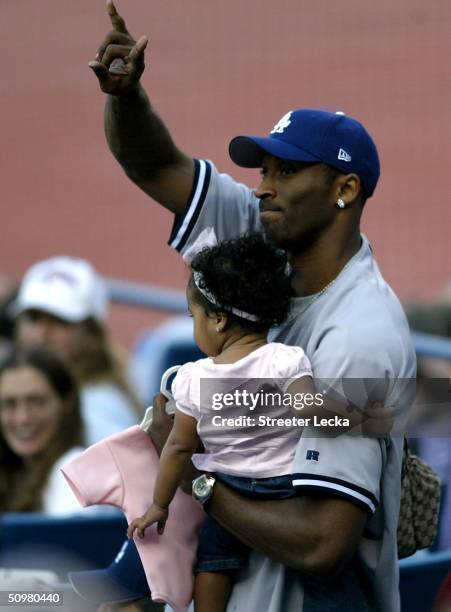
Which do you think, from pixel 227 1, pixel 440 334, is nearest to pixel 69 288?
pixel 440 334

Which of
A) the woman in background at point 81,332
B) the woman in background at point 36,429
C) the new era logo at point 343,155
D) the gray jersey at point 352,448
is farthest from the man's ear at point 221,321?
the woman in background at point 81,332

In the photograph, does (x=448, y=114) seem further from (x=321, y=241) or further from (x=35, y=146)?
(x=321, y=241)

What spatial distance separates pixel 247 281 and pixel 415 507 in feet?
2.00

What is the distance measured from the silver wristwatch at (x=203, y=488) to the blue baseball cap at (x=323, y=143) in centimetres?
63

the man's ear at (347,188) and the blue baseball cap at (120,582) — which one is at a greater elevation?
the man's ear at (347,188)

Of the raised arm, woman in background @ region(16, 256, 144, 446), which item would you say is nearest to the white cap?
woman in background @ region(16, 256, 144, 446)

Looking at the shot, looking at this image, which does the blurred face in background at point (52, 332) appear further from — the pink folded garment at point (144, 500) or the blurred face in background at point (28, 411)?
the pink folded garment at point (144, 500)

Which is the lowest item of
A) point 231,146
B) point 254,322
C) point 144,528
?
point 144,528

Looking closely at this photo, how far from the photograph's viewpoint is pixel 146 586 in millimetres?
2576

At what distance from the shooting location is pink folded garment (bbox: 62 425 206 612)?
242cm

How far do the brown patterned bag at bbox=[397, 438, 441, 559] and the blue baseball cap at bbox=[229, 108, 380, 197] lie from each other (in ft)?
1.84

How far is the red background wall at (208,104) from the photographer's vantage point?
455 inches

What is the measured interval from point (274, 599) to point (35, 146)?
1191 cm

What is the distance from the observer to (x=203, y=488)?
92.7 inches
